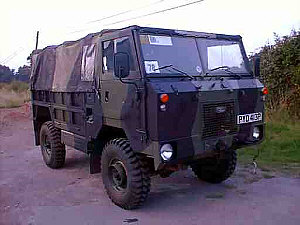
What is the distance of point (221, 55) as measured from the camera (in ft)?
18.4

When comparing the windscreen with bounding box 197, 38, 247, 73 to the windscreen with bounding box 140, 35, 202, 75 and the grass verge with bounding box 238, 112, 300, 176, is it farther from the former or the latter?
the grass verge with bounding box 238, 112, 300, 176

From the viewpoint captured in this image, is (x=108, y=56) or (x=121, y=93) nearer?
(x=121, y=93)

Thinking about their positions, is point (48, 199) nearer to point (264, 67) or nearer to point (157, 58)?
point (157, 58)

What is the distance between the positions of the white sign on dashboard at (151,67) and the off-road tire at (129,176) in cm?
102

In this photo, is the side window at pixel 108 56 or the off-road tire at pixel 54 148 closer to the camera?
the side window at pixel 108 56

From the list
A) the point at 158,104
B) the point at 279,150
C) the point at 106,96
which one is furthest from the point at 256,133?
the point at 279,150

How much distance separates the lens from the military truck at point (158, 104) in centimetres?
461

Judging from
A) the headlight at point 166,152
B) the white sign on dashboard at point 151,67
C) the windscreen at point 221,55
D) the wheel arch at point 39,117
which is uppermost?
the windscreen at point 221,55

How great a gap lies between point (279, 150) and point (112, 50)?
463 cm

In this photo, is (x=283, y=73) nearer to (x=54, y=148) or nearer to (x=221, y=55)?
(x=221, y=55)

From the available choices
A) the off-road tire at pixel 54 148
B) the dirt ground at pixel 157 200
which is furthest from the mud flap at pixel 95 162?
the off-road tire at pixel 54 148

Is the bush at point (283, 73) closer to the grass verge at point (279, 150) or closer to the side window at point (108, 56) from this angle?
the grass verge at point (279, 150)

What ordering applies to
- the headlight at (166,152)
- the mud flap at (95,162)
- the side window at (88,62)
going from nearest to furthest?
the headlight at (166,152)
the side window at (88,62)
the mud flap at (95,162)

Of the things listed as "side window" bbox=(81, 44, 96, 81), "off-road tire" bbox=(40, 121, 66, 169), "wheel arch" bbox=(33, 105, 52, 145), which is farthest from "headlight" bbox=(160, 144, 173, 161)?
"wheel arch" bbox=(33, 105, 52, 145)
